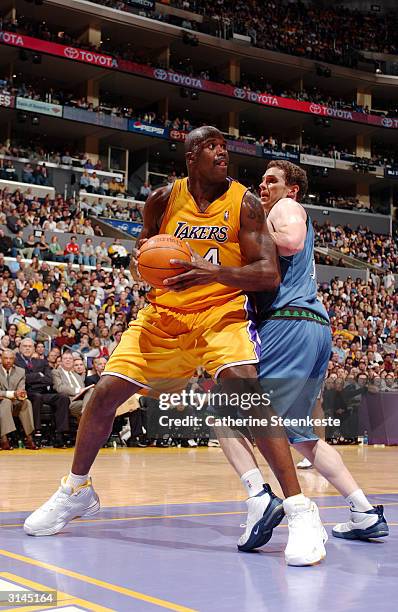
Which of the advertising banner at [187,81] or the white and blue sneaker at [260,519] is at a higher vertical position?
the advertising banner at [187,81]

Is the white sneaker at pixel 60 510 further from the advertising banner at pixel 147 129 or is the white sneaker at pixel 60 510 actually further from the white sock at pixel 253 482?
the advertising banner at pixel 147 129

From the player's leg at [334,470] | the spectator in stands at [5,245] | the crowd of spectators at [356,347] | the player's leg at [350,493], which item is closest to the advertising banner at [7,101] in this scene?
the spectator in stands at [5,245]

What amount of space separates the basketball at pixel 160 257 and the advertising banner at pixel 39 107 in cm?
2433

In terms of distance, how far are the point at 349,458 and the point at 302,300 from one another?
7346mm

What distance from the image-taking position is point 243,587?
→ 9.36 ft

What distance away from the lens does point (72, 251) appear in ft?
61.1

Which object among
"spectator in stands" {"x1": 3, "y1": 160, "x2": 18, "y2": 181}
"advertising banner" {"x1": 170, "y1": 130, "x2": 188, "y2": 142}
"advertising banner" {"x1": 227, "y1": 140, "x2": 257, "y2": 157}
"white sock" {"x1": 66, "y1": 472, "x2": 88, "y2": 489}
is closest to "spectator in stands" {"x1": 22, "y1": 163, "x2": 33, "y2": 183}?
"spectator in stands" {"x1": 3, "y1": 160, "x2": 18, "y2": 181}

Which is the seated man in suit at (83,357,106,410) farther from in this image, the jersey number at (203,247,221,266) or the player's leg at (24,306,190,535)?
the jersey number at (203,247,221,266)

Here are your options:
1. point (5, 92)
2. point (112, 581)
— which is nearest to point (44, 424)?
point (112, 581)

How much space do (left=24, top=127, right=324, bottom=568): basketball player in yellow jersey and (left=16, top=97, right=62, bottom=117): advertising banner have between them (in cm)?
2406

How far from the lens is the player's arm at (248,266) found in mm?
3498

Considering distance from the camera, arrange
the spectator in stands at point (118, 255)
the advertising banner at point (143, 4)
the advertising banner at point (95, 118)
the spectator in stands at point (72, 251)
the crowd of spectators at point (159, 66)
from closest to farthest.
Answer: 1. the spectator in stands at point (72, 251)
2. the spectator in stands at point (118, 255)
3. the advertising banner at point (95, 118)
4. the crowd of spectators at point (159, 66)
5. the advertising banner at point (143, 4)

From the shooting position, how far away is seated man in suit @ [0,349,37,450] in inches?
397

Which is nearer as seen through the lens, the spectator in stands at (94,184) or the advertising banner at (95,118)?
the spectator in stands at (94,184)
